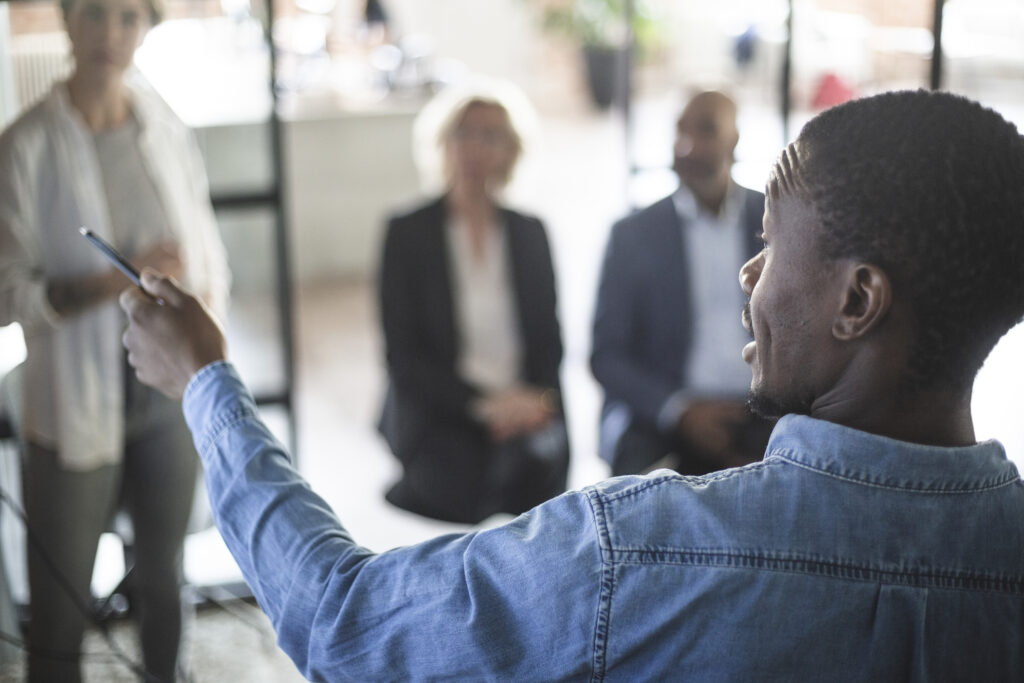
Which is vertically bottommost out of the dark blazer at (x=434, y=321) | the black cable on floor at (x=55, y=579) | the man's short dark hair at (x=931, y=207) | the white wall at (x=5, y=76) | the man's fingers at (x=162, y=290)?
the black cable on floor at (x=55, y=579)

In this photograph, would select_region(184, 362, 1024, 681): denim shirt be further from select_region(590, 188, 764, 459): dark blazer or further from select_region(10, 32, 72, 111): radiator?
select_region(590, 188, 764, 459): dark blazer

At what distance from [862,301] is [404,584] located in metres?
0.34

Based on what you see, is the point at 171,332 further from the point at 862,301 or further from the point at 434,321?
the point at 434,321


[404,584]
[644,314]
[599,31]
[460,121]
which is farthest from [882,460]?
[599,31]

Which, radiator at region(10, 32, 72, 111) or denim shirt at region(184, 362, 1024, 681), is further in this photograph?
radiator at region(10, 32, 72, 111)

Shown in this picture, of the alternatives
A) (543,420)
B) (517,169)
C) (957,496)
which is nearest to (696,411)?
(543,420)

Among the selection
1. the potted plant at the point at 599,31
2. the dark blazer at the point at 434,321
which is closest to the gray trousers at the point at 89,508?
the dark blazer at the point at 434,321

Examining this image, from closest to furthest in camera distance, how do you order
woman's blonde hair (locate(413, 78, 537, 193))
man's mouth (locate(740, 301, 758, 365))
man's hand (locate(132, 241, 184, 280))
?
man's mouth (locate(740, 301, 758, 365)) < man's hand (locate(132, 241, 184, 280)) < woman's blonde hair (locate(413, 78, 537, 193))

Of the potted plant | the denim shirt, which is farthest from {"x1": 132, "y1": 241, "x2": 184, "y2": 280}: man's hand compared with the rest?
the potted plant

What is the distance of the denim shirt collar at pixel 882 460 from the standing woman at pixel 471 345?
1.61 m

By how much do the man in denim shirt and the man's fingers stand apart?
235 mm

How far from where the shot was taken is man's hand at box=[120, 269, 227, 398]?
0.85m

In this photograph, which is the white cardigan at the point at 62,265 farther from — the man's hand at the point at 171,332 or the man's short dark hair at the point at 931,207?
the man's short dark hair at the point at 931,207

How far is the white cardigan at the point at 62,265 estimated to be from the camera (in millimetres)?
1606
